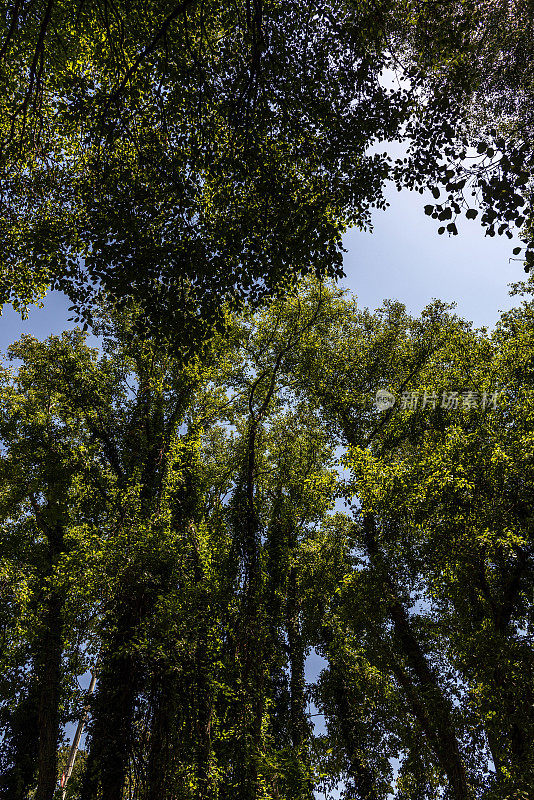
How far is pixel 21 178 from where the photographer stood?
8344mm

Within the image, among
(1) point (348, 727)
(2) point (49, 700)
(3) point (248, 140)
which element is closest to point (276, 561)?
(1) point (348, 727)

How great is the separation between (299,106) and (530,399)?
28.1ft

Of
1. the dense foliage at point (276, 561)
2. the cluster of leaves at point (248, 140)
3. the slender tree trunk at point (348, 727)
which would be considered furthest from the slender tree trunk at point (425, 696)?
the cluster of leaves at point (248, 140)

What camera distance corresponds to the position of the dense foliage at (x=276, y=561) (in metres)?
9.52

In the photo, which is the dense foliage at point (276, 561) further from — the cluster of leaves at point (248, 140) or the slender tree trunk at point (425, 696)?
the cluster of leaves at point (248, 140)

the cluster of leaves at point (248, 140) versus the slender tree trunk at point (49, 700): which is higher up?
the cluster of leaves at point (248, 140)

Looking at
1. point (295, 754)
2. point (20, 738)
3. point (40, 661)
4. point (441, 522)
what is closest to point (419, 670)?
point (295, 754)

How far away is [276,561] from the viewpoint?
15547 mm

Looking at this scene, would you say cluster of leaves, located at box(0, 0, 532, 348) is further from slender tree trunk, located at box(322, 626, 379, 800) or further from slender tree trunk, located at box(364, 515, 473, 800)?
slender tree trunk, located at box(322, 626, 379, 800)

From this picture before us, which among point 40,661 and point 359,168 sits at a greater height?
point 359,168

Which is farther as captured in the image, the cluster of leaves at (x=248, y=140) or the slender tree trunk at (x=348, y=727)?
the slender tree trunk at (x=348, y=727)

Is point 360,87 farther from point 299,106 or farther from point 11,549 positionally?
point 11,549

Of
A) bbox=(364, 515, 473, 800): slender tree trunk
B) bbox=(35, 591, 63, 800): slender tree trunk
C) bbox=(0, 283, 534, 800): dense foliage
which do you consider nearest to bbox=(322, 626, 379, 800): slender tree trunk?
bbox=(0, 283, 534, 800): dense foliage

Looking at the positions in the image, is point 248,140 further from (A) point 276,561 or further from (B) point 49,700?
(B) point 49,700
